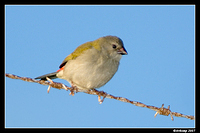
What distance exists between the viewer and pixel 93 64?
7031mm

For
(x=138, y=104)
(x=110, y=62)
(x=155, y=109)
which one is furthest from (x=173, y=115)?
(x=110, y=62)

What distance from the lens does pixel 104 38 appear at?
25.9ft

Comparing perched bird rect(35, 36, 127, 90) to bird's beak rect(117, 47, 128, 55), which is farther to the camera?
bird's beak rect(117, 47, 128, 55)

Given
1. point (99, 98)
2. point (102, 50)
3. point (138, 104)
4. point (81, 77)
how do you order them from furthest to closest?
point (102, 50) < point (81, 77) < point (99, 98) < point (138, 104)

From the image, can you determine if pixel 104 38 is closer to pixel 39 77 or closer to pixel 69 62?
pixel 69 62

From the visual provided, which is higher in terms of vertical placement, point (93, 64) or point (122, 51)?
point (122, 51)

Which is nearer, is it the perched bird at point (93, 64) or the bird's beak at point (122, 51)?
the perched bird at point (93, 64)

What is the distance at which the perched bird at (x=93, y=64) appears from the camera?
23.0 feet

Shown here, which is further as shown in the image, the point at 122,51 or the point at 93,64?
the point at 122,51

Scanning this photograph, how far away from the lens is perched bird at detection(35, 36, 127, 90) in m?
7.02

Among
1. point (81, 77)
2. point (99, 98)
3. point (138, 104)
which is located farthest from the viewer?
point (81, 77)

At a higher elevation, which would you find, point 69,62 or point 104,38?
point 104,38
